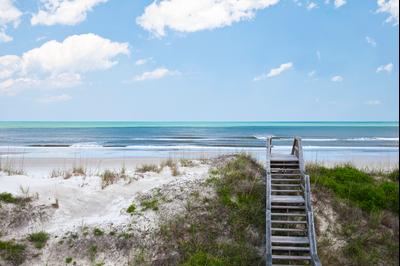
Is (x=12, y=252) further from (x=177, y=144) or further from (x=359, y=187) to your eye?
(x=177, y=144)

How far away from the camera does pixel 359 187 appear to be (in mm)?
15914

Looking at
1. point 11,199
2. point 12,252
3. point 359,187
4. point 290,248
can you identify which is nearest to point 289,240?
point 290,248

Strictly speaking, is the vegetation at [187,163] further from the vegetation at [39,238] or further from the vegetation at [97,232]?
the vegetation at [39,238]

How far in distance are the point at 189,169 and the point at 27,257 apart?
7.41 meters

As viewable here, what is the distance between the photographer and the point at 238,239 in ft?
42.5

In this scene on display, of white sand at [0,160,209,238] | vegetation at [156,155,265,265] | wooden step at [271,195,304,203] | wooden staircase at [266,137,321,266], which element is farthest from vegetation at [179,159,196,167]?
wooden step at [271,195,304,203]

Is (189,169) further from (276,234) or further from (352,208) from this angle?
(352,208)

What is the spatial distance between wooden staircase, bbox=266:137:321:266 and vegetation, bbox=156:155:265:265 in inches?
25.7

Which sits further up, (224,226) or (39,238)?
(224,226)

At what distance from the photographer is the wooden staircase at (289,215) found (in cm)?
1165

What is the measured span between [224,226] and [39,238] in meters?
6.16

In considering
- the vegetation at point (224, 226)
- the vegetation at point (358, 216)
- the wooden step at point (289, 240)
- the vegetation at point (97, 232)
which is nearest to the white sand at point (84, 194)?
the vegetation at point (97, 232)

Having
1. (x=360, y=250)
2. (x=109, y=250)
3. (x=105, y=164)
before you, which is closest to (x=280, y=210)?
(x=360, y=250)

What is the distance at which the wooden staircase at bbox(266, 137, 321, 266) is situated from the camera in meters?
11.6
